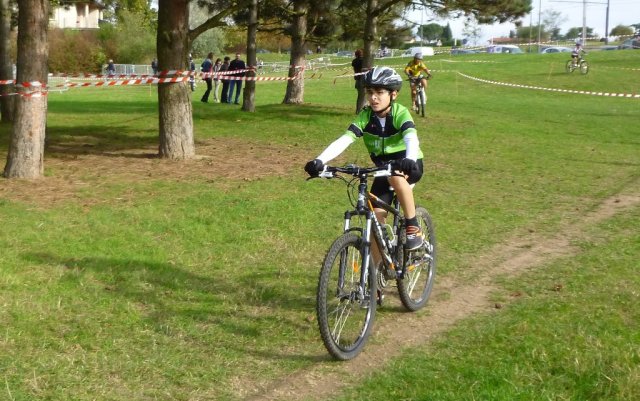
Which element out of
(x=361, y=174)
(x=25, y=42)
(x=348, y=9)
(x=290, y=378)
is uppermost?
(x=348, y=9)

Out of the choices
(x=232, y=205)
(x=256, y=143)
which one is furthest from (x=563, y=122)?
(x=232, y=205)

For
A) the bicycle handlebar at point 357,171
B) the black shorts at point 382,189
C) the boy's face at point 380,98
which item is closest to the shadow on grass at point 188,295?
the black shorts at point 382,189

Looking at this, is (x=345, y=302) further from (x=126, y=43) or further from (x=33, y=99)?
(x=126, y=43)

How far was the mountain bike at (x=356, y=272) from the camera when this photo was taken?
5.28 meters

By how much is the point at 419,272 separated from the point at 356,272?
4.90 ft

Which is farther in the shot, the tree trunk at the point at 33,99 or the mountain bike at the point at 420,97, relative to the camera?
the mountain bike at the point at 420,97

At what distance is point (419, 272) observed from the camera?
6883 mm

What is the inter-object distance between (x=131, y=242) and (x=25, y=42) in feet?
15.7

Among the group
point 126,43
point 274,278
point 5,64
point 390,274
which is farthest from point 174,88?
point 126,43

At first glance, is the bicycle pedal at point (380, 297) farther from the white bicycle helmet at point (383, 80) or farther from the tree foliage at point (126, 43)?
the tree foliage at point (126, 43)

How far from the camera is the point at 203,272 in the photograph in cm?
762

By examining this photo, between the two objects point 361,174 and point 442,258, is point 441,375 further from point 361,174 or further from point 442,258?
point 442,258

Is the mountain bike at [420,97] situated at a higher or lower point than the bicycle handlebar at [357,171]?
higher

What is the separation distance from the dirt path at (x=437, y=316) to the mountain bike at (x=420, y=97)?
1256 cm
